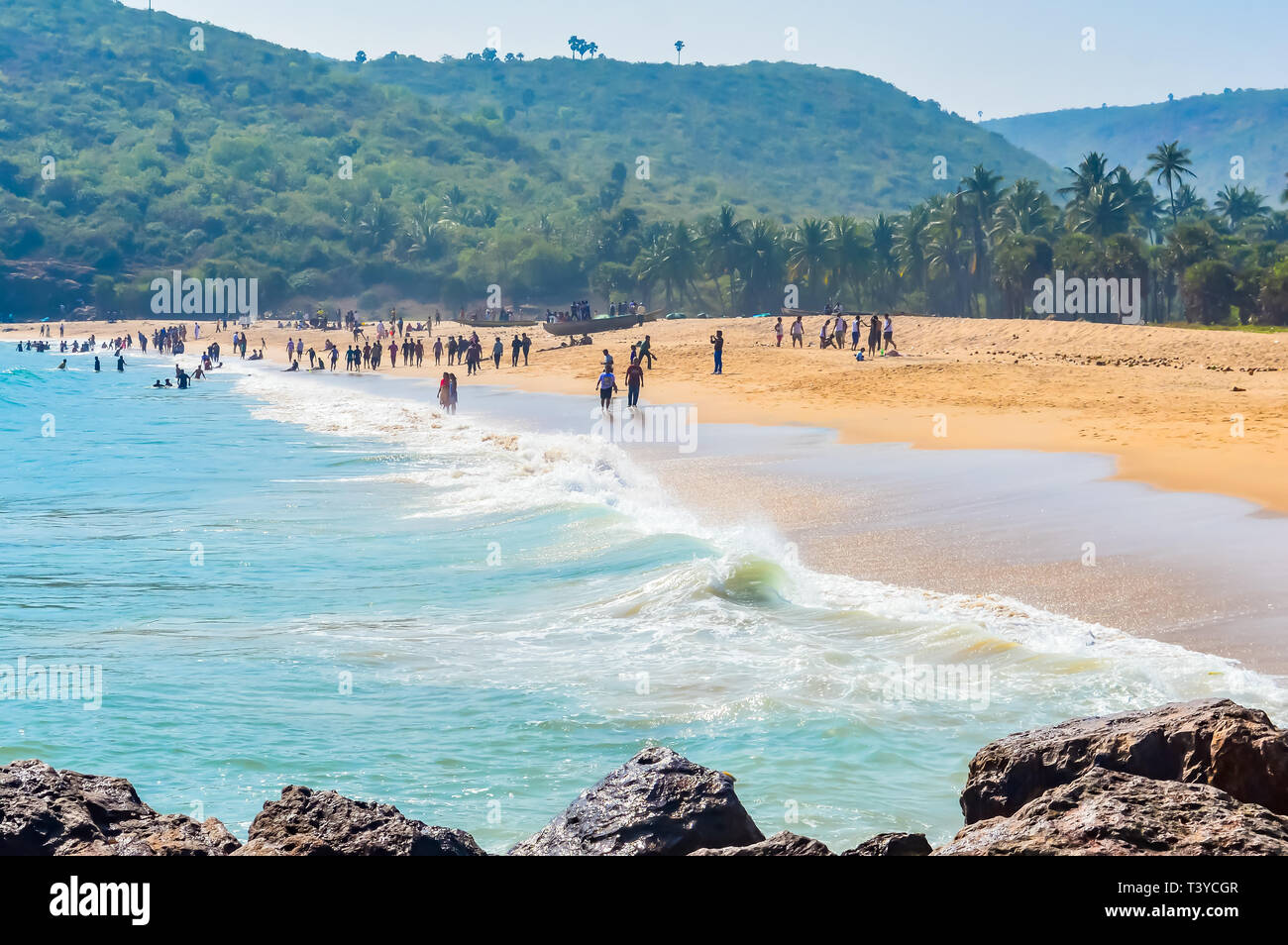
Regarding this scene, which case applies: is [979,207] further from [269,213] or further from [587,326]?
[269,213]

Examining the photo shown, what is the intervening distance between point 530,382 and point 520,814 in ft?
126

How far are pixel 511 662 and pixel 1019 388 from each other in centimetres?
2317

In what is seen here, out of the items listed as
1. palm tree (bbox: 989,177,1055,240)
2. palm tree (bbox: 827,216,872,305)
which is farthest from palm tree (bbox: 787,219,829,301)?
palm tree (bbox: 989,177,1055,240)

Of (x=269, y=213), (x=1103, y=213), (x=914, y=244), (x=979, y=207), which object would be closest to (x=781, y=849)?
(x=1103, y=213)

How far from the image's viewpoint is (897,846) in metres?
4.77

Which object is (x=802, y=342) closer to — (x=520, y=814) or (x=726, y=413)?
(x=726, y=413)

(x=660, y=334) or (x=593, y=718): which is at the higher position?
(x=660, y=334)

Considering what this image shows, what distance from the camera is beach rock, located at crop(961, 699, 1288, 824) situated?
503 centimetres

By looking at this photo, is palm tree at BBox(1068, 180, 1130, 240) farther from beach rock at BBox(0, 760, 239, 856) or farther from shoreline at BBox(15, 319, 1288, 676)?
beach rock at BBox(0, 760, 239, 856)

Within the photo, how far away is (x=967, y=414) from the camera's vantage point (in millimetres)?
26047

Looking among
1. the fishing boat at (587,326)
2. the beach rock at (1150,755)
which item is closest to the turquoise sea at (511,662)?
the beach rock at (1150,755)

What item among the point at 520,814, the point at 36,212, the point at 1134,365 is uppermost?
the point at 36,212

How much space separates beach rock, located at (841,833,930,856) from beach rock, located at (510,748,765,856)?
68 centimetres
